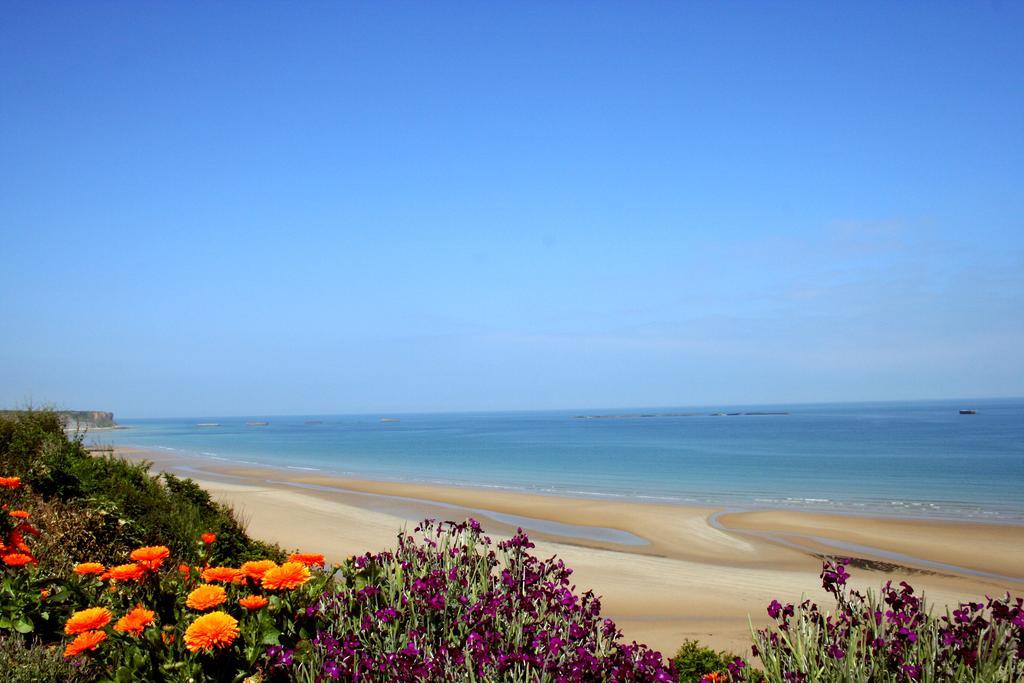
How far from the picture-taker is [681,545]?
16328 mm

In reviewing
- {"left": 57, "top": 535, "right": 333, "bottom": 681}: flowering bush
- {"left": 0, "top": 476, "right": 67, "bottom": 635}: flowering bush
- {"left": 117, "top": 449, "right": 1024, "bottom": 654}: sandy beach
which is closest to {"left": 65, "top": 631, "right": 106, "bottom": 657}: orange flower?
{"left": 57, "top": 535, "right": 333, "bottom": 681}: flowering bush

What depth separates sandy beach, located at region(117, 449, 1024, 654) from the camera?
1091 centimetres

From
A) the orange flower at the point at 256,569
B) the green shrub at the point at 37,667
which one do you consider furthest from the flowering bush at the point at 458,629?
the green shrub at the point at 37,667

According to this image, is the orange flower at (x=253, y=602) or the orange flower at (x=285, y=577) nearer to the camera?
the orange flower at (x=253, y=602)

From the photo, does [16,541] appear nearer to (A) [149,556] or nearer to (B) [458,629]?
(A) [149,556]

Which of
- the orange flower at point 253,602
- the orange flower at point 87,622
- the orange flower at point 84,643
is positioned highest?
the orange flower at point 253,602

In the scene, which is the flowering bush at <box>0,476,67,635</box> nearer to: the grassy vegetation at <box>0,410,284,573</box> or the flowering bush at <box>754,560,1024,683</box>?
the grassy vegetation at <box>0,410,284,573</box>

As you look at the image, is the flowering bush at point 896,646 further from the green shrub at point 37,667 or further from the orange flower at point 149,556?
the green shrub at point 37,667

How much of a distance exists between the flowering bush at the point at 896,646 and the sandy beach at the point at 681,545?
527 cm

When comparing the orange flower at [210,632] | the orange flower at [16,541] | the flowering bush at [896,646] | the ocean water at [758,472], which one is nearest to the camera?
the flowering bush at [896,646]

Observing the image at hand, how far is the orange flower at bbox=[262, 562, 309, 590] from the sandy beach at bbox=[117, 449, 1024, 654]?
5789 mm

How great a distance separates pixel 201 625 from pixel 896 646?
9.99ft

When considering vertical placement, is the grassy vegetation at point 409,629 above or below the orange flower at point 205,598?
below

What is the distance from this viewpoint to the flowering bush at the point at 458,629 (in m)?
3.29
